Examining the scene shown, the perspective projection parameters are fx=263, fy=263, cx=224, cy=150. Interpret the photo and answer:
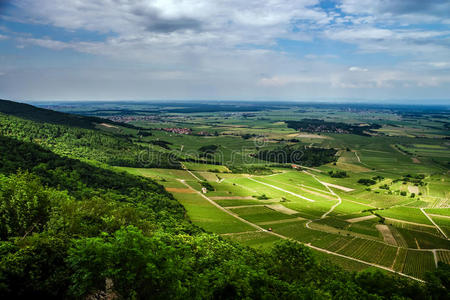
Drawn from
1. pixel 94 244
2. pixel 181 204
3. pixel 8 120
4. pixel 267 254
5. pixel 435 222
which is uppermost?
pixel 8 120

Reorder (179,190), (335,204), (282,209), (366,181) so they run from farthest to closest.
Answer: (366,181) → (335,204) → (179,190) → (282,209)

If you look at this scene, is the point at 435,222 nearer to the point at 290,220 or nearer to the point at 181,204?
the point at 290,220

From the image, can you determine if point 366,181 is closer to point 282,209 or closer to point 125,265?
point 282,209

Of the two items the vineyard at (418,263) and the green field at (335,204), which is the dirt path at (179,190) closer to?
the green field at (335,204)

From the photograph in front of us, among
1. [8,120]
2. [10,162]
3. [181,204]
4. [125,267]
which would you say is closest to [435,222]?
[181,204]

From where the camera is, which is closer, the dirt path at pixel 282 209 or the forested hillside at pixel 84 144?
the dirt path at pixel 282 209

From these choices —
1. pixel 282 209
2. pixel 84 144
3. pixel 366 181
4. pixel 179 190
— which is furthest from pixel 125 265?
pixel 84 144

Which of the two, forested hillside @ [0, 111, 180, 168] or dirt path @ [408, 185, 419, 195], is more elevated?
forested hillside @ [0, 111, 180, 168]

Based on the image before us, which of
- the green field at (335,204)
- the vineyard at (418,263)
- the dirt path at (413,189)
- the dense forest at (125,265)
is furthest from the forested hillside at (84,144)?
the dirt path at (413,189)

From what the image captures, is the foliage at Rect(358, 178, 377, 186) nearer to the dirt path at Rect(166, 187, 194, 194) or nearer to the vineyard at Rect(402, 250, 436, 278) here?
the vineyard at Rect(402, 250, 436, 278)

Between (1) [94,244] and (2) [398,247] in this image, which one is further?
(2) [398,247]

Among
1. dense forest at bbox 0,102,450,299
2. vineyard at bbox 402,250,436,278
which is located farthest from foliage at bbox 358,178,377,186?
dense forest at bbox 0,102,450,299
